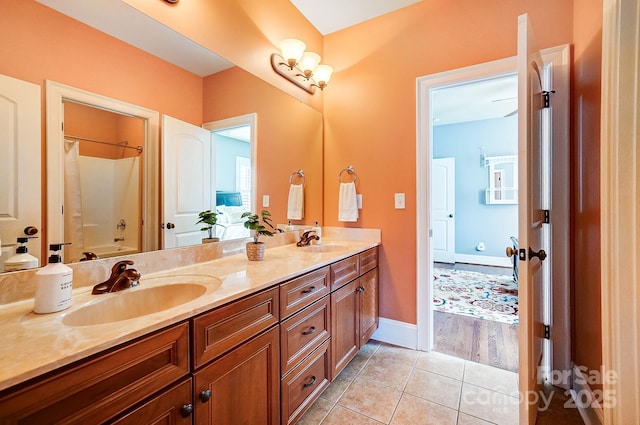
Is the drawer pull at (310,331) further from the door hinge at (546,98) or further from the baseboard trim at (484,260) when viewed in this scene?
the baseboard trim at (484,260)

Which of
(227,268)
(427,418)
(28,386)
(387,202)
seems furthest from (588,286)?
(28,386)

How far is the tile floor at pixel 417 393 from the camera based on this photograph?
1451 millimetres

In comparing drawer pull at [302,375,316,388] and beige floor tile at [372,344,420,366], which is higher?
drawer pull at [302,375,316,388]

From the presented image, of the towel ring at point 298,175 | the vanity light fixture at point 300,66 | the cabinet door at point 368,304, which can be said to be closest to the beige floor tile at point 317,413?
the cabinet door at point 368,304

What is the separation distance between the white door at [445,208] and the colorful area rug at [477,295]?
0.77 metres

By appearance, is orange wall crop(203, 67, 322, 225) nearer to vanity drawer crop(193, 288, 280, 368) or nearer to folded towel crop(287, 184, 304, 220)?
folded towel crop(287, 184, 304, 220)

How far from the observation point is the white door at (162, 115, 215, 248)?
138cm

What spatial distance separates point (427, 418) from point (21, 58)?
7.59ft

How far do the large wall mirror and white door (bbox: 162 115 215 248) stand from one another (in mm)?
36

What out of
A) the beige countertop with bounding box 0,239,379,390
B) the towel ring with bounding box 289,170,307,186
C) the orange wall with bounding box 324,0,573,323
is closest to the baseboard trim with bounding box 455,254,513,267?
the orange wall with bounding box 324,0,573,323

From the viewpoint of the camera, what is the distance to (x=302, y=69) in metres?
2.28

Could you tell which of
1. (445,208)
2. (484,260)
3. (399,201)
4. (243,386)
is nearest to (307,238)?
(399,201)

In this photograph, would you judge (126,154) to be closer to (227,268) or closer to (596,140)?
(227,268)

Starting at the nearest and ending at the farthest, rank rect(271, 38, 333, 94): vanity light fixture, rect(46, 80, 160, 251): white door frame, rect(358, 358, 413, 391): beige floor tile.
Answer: rect(46, 80, 160, 251): white door frame, rect(358, 358, 413, 391): beige floor tile, rect(271, 38, 333, 94): vanity light fixture
